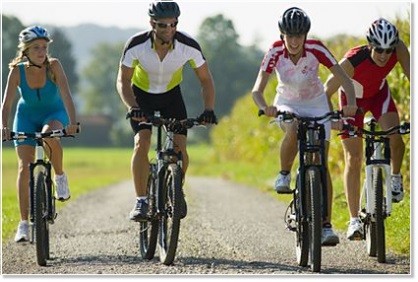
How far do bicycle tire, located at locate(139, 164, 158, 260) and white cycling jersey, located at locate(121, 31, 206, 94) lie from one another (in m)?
0.58

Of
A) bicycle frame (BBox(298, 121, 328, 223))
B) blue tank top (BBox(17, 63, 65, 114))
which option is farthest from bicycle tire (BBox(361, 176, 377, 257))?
blue tank top (BBox(17, 63, 65, 114))

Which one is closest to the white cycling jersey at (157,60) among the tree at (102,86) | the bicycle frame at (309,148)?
the bicycle frame at (309,148)

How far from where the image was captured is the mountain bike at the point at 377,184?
8.23 metres

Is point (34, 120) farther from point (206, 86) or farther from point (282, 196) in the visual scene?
point (282, 196)

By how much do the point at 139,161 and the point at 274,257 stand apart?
1.22 meters

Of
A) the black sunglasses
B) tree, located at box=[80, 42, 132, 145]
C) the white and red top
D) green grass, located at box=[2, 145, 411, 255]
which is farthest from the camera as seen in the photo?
tree, located at box=[80, 42, 132, 145]

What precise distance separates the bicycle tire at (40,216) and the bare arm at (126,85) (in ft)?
2.90

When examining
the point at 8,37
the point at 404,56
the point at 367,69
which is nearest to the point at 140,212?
the point at 367,69

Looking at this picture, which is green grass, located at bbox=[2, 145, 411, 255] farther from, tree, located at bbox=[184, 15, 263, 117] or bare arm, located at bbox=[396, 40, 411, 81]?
tree, located at bbox=[184, 15, 263, 117]

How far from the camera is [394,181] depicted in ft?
28.8

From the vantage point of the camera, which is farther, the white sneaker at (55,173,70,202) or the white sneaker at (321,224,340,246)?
the white sneaker at (55,173,70,202)

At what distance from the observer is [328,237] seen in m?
7.91

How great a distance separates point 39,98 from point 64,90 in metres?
0.29

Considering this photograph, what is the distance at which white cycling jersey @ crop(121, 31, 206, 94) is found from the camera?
813cm
